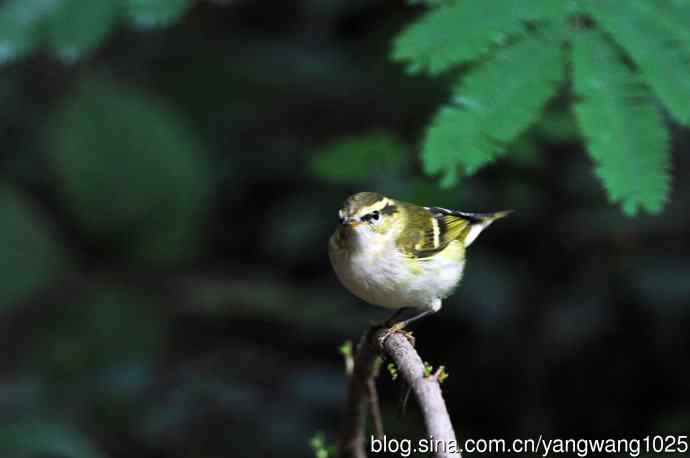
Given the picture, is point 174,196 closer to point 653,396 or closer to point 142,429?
point 142,429

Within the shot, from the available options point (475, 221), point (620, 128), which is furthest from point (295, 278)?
point (620, 128)

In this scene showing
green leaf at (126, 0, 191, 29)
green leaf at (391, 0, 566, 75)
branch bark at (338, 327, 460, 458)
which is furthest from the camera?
green leaf at (126, 0, 191, 29)

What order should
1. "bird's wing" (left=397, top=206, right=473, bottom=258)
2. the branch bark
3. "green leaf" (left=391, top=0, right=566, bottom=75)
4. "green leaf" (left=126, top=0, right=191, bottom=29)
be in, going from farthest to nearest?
"green leaf" (left=126, top=0, right=191, bottom=29), "bird's wing" (left=397, top=206, right=473, bottom=258), "green leaf" (left=391, top=0, right=566, bottom=75), the branch bark

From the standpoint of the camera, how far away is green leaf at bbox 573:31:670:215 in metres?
2.46

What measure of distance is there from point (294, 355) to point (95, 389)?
1.49m

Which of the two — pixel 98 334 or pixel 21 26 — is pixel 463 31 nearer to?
pixel 21 26

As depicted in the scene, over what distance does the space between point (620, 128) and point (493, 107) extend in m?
0.37

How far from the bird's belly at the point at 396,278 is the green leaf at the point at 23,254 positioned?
11.1ft

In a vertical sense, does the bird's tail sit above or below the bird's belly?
above

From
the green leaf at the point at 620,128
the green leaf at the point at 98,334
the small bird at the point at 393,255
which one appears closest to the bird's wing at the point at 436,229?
the small bird at the point at 393,255

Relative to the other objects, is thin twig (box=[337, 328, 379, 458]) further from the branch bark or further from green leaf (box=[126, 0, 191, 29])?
green leaf (box=[126, 0, 191, 29])

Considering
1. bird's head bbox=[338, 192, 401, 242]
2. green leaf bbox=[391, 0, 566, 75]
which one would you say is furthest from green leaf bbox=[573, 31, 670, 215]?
bird's head bbox=[338, 192, 401, 242]

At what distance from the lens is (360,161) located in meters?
4.42

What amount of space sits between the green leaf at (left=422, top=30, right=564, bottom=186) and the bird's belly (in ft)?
1.99
